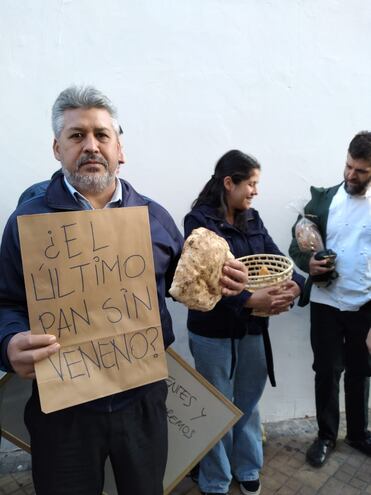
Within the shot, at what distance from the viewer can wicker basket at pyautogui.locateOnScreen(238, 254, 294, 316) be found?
5.97 ft

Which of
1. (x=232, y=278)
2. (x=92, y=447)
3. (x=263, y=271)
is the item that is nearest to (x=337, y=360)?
(x=263, y=271)

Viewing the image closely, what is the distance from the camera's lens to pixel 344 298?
2.57 m

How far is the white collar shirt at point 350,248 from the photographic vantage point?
252 centimetres

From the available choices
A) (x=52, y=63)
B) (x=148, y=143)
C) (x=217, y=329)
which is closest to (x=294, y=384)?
(x=217, y=329)

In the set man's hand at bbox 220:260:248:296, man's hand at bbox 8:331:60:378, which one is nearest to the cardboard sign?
man's hand at bbox 8:331:60:378

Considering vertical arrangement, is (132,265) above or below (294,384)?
above

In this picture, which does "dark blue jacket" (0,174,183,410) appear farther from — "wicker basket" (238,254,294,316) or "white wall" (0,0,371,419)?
"white wall" (0,0,371,419)

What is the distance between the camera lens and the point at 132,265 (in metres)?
1.33

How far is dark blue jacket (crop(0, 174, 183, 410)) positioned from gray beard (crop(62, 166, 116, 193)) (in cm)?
4

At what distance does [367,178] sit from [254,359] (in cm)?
138

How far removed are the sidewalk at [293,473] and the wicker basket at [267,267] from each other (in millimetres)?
1401

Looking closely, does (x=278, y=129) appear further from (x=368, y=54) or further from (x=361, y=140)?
(x=368, y=54)

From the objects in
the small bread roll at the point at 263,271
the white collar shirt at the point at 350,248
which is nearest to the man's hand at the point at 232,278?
the small bread roll at the point at 263,271

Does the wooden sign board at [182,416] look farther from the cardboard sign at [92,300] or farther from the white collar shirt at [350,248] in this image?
the white collar shirt at [350,248]
